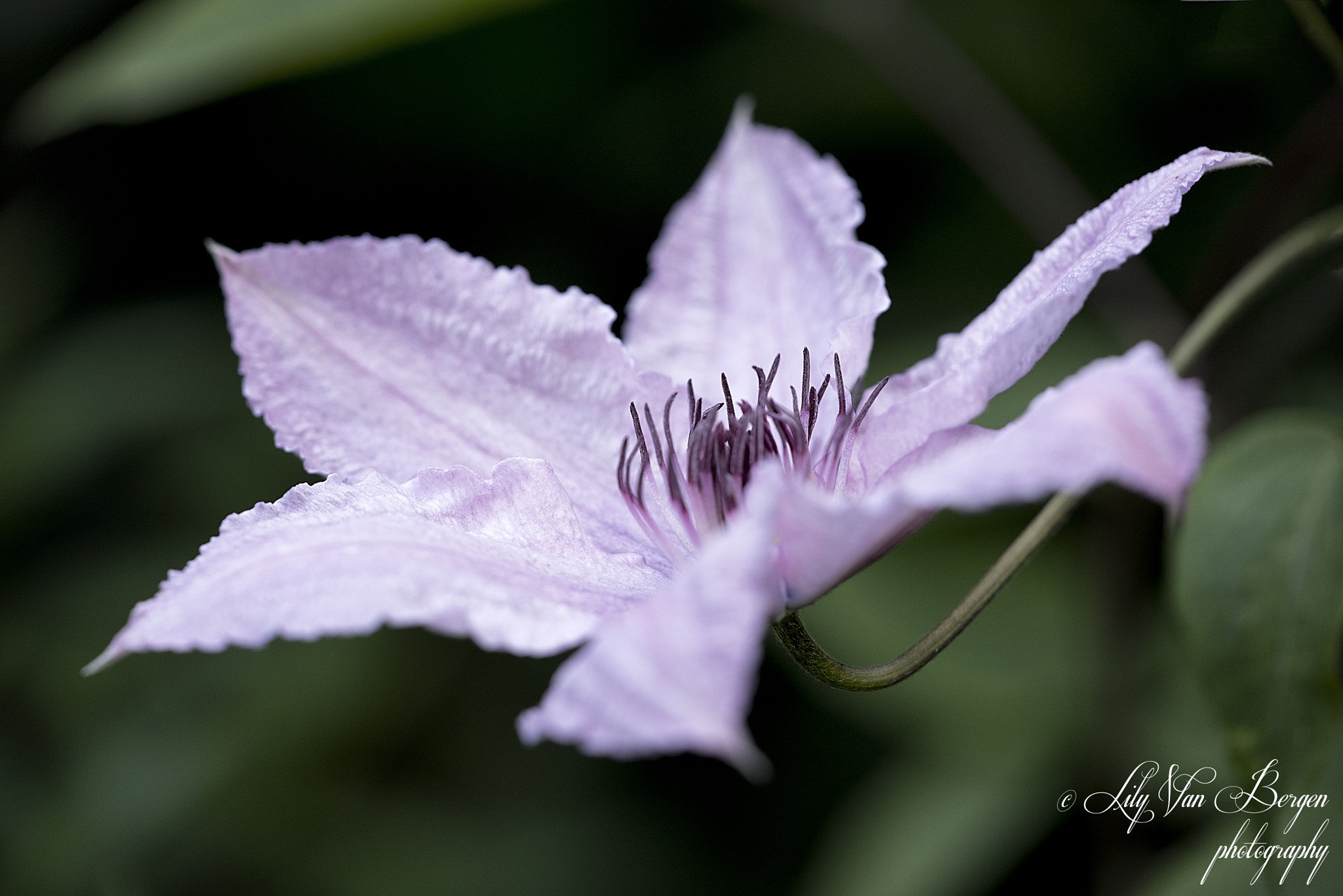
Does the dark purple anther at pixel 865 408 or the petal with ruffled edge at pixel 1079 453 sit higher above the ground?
the dark purple anther at pixel 865 408

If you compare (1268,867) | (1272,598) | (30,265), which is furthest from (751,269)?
(30,265)

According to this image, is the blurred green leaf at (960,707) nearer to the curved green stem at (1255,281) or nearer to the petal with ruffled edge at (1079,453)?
the curved green stem at (1255,281)

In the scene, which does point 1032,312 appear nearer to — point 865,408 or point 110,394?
point 865,408

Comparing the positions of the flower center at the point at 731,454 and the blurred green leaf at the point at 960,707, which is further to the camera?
the blurred green leaf at the point at 960,707

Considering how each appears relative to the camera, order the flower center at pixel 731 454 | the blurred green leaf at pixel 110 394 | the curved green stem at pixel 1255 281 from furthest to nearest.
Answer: the blurred green leaf at pixel 110 394 < the curved green stem at pixel 1255 281 < the flower center at pixel 731 454

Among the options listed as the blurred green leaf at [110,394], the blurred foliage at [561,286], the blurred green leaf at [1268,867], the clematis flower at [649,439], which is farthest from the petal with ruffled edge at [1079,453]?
the blurred green leaf at [110,394]

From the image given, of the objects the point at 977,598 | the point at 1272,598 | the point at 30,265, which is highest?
the point at 30,265

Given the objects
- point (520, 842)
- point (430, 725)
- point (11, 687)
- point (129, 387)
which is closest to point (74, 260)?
point (129, 387)
